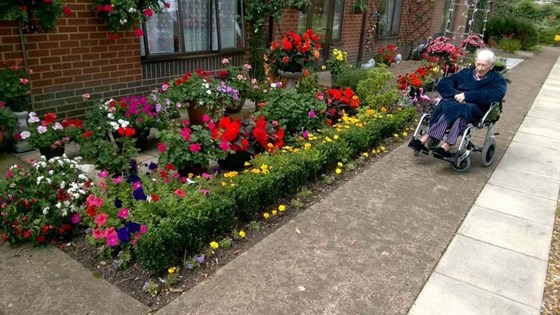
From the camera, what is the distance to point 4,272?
8.87ft

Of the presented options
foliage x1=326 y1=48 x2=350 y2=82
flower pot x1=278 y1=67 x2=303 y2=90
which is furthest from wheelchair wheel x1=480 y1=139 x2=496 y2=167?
foliage x1=326 y1=48 x2=350 y2=82

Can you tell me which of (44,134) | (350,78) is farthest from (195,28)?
(44,134)

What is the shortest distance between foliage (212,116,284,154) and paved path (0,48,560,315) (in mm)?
846

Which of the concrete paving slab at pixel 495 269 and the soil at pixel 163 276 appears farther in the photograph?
the concrete paving slab at pixel 495 269

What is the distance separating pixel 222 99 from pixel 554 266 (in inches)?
143

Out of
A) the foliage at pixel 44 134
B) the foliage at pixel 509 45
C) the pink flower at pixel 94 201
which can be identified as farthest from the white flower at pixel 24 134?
the foliage at pixel 509 45

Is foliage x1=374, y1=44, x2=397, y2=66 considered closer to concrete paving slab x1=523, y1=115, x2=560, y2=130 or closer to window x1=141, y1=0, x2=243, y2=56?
concrete paving slab x1=523, y1=115, x2=560, y2=130

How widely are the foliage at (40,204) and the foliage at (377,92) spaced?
405 centimetres

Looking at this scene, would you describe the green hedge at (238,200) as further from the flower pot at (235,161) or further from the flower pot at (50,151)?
the flower pot at (50,151)

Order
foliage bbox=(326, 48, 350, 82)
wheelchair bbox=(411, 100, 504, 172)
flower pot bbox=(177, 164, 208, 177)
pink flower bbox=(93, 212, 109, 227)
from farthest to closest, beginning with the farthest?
foliage bbox=(326, 48, 350, 82), wheelchair bbox=(411, 100, 504, 172), flower pot bbox=(177, 164, 208, 177), pink flower bbox=(93, 212, 109, 227)

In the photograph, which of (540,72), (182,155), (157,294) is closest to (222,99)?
(182,155)

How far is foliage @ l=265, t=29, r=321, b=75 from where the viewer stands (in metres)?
6.08

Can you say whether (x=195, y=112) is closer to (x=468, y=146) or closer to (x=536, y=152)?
(x=468, y=146)

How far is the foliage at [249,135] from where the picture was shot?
3.93m
